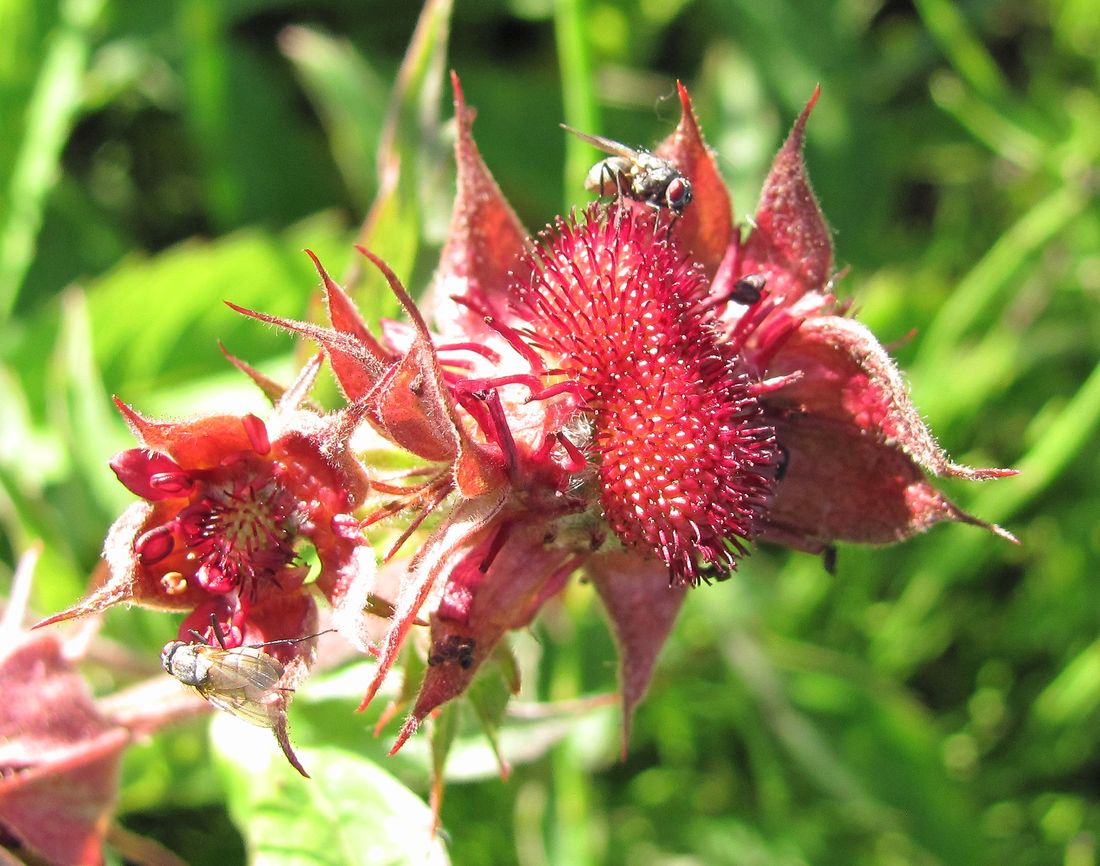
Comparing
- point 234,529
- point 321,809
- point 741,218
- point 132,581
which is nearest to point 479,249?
point 234,529

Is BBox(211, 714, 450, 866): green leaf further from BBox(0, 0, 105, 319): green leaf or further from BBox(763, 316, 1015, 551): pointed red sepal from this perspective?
BBox(0, 0, 105, 319): green leaf

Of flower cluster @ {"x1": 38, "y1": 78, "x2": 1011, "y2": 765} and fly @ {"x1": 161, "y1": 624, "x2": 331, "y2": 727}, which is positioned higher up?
flower cluster @ {"x1": 38, "y1": 78, "x2": 1011, "y2": 765}

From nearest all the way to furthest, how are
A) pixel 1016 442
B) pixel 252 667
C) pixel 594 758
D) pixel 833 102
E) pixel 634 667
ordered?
pixel 252 667 < pixel 634 667 < pixel 594 758 < pixel 1016 442 < pixel 833 102

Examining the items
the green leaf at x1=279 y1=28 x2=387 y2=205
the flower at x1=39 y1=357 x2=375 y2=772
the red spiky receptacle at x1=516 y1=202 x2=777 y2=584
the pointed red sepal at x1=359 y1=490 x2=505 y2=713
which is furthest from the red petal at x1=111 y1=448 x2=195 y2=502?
the green leaf at x1=279 y1=28 x2=387 y2=205

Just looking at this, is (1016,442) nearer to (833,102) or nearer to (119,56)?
(833,102)

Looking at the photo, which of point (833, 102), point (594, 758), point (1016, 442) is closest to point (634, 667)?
point (594, 758)

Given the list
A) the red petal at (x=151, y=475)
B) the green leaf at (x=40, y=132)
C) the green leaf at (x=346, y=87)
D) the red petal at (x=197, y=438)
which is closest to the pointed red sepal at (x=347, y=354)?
the red petal at (x=197, y=438)
